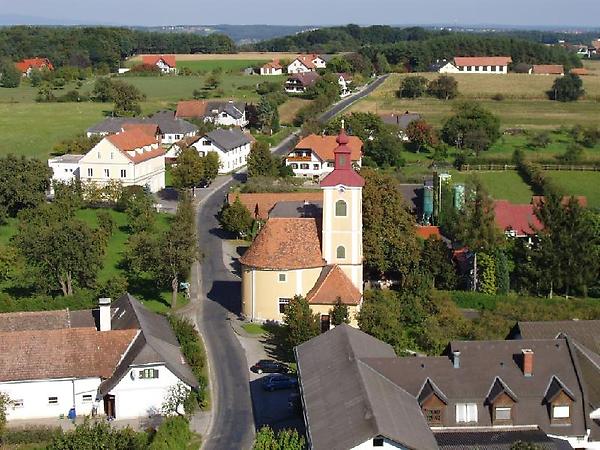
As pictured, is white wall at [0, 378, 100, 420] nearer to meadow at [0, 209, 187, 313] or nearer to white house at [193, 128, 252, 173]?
meadow at [0, 209, 187, 313]

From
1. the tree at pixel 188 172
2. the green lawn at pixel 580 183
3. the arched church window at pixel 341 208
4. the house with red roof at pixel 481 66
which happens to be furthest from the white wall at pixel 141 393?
the house with red roof at pixel 481 66

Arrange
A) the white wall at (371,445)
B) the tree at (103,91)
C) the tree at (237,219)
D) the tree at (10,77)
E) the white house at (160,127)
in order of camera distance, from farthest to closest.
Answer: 1. the tree at (10,77)
2. the tree at (103,91)
3. the white house at (160,127)
4. the tree at (237,219)
5. the white wall at (371,445)

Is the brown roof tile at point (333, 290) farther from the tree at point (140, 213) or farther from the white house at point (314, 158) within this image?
the white house at point (314, 158)

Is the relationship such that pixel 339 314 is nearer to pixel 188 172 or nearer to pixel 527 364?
pixel 527 364

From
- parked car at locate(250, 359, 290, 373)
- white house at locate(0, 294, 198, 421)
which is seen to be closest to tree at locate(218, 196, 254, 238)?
parked car at locate(250, 359, 290, 373)

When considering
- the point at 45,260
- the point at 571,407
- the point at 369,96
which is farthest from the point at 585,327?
the point at 369,96

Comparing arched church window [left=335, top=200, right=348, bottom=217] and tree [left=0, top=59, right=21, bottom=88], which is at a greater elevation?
tree [left=0, top=59, right=21, bottom=88]

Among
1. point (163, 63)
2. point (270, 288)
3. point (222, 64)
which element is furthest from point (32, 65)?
point (270, 288)
